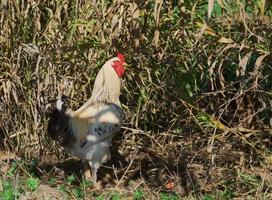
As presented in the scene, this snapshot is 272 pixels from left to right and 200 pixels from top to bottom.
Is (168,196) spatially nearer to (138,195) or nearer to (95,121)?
(138,195)

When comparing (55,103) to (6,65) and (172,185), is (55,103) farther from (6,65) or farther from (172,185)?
(172,185)

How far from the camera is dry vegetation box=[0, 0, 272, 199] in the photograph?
4.83 m

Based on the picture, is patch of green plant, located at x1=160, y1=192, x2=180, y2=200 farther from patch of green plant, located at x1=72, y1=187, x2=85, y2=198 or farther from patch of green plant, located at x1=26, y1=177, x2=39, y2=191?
→ patch of green plant, located at x1=26, y1=177, x2=39, y2=191

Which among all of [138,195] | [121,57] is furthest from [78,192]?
[121,57]

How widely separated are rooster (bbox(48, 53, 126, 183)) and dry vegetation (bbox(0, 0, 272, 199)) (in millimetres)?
211

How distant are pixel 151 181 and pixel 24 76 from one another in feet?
4.43

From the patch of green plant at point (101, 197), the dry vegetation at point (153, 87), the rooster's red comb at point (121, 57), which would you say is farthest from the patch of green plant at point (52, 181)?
the rooster's red comb at point (121, 57)

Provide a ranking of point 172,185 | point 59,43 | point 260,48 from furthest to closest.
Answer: point 59,43, point 172,185, point 260,48

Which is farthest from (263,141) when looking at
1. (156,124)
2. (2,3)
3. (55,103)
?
(2,3)

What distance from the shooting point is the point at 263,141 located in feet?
16.9

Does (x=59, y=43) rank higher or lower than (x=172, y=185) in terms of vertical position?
higher

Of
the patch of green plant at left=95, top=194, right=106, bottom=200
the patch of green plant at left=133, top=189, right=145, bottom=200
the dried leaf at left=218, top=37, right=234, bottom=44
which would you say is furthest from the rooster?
the dried leaf at left=218, top=37, right=234, bottom=44

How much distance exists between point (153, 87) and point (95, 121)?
663mm

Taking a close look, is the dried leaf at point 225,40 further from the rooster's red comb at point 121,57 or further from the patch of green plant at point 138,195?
the patch of green plant at point 138,195
